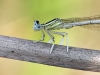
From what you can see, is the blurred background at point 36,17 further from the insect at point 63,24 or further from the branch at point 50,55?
the branch at point 50,55

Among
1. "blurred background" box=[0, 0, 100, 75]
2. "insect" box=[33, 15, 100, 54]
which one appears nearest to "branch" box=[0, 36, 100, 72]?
"insect" box=[33, 15, 100, 54]

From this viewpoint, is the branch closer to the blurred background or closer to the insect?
the insect

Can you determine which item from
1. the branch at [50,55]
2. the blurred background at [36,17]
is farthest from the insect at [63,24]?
the blurred background at [36,17]

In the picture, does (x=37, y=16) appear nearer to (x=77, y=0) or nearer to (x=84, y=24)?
(x=77, y=0)

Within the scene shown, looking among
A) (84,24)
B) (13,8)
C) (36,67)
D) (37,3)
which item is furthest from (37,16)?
(84,24)

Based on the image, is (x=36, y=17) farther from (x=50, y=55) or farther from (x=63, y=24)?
(x=50, y=55)
